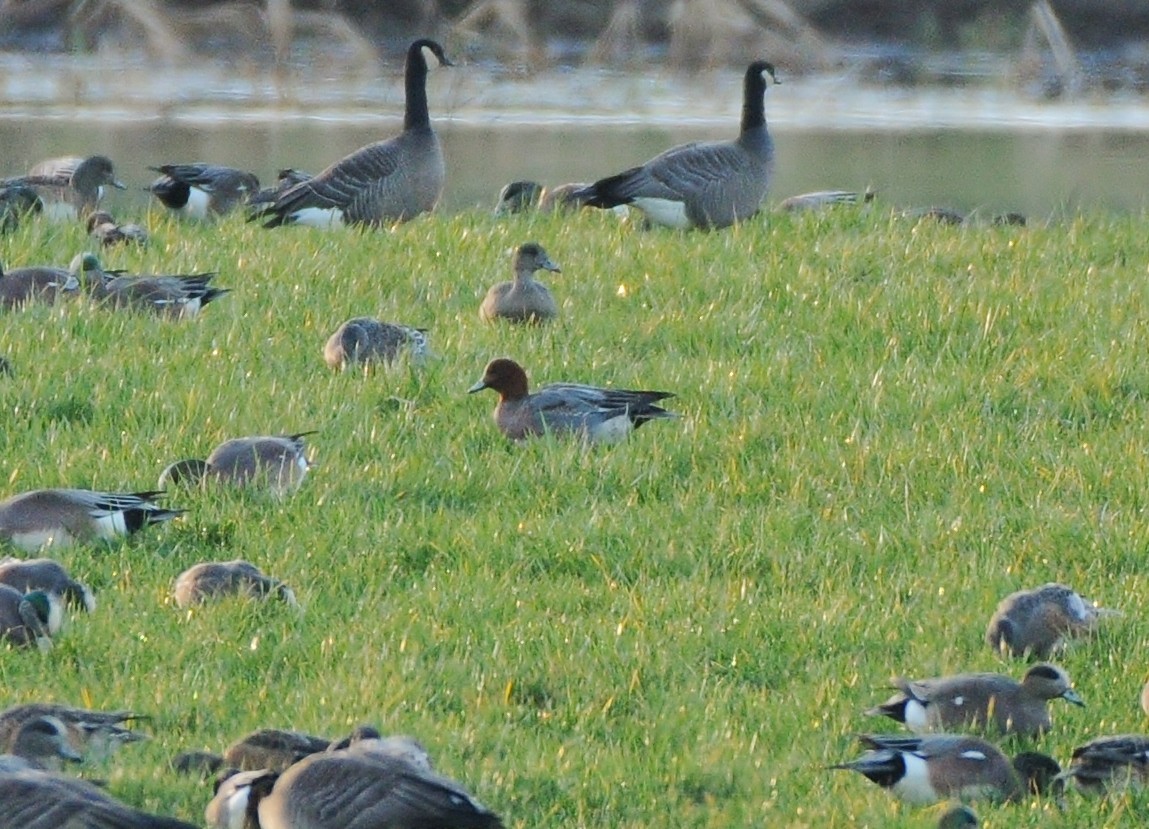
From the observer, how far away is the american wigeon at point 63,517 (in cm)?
651

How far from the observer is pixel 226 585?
597 cm

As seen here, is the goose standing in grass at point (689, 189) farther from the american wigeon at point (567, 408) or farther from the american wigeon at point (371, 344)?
the american wigeon at point (567, 408)

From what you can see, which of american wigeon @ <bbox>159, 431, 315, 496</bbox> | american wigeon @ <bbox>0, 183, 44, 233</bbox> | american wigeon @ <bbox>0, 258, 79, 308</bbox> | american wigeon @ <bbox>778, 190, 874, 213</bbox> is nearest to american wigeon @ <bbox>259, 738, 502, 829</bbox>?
american wigeon @ <bbox>159, 431, 315, 496</bbox>

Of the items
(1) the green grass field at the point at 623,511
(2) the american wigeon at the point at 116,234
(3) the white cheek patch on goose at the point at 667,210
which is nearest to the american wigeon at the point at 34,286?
(1) the green grass field at the point at 623,511

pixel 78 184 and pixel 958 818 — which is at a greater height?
pixel 78 184

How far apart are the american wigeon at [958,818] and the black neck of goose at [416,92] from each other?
998 centimetres

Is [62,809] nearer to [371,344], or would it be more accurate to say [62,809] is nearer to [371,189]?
[371,344]

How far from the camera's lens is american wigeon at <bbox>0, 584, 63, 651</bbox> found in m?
5.55

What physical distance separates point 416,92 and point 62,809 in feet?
34.8

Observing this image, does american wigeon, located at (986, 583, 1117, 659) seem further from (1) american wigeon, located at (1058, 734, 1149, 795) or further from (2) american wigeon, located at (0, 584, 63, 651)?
(2) american wigeon, located at (0, 584, 63, 651)

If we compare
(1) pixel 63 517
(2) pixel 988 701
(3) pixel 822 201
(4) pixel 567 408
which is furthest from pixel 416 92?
(2) pixel 988 701

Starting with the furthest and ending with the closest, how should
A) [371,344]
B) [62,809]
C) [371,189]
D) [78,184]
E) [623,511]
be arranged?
[78,184], [371,189], [371,344], [623,511], [62,809]

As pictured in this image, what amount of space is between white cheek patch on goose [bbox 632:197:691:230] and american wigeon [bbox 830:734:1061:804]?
325 inches

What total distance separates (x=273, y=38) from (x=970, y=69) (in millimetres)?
10223
